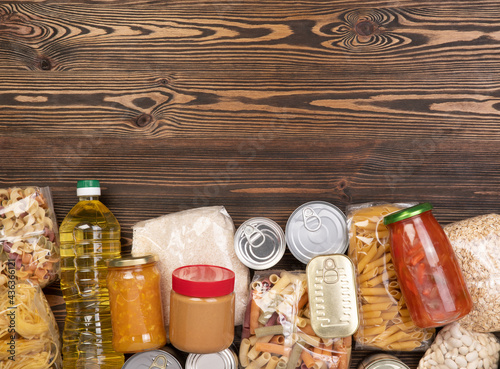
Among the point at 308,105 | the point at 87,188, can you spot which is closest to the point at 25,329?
the point at 87,188

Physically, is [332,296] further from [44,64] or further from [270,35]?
[44,64]

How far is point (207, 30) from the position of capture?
1.34 m

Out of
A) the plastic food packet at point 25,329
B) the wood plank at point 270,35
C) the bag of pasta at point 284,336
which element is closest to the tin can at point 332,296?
the bag of pasta at point 284,336

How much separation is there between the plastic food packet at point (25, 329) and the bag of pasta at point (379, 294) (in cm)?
101

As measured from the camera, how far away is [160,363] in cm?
120

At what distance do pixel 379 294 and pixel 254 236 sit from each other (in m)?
0.44

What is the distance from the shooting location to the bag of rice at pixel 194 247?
129cm

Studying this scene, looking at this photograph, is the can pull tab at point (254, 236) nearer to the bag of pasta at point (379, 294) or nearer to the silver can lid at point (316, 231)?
the silver can lid at point (316, 231)

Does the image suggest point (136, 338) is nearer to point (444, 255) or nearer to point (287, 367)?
point (287, 367)

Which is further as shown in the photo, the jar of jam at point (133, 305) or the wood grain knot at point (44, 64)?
the wood grain knot at point (44, 64)

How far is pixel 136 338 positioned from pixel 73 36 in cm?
104

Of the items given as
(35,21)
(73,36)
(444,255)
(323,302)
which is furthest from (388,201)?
(35,21)

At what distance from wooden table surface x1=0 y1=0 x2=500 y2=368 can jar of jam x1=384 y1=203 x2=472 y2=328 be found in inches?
8.2

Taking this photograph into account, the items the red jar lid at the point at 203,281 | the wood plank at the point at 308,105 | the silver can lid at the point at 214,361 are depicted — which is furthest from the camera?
the wood plank at the point at 308,105
